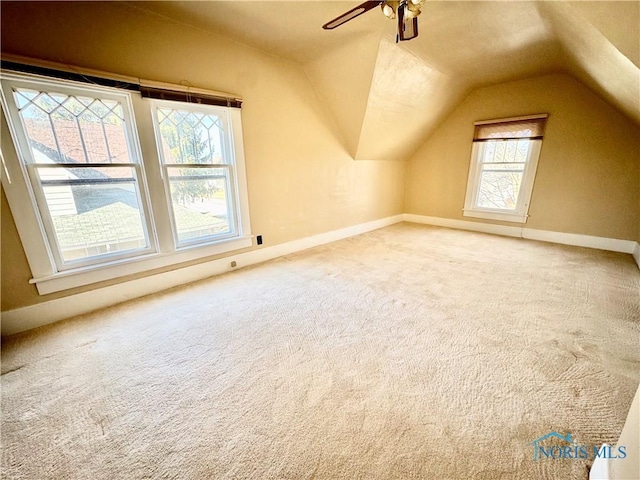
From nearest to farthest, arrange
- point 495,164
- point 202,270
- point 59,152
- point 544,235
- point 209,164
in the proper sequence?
1. point 59,152
2. point 209,164
3. point 202,270
4. point 544,235
5. point 495,164

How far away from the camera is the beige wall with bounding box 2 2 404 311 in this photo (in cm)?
185

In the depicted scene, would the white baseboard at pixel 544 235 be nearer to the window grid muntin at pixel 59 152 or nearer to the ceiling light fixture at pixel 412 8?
the ceiling light fixture at pixel 412 8

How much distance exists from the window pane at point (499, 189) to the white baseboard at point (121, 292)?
3624 millimetres

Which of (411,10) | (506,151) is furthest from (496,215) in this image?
(411,10)

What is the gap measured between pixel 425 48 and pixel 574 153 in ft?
9.47

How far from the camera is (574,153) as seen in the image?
12.2ft

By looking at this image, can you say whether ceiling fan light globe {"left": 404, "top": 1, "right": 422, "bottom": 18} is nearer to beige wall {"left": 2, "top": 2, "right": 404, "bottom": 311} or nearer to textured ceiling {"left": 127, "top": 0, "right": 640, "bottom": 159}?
textured ceiling {"left": 127, "top": 0, "right": 640, "bottom": 159}

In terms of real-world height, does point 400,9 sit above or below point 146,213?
above

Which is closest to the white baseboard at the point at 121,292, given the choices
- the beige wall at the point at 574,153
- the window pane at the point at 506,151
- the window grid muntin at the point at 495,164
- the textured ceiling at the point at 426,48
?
the textured ceiling at the point at 426,48

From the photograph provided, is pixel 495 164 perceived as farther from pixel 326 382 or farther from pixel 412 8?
pixel 326 382

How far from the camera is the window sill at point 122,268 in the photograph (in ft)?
6.70

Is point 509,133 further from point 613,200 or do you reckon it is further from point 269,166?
point 269,166

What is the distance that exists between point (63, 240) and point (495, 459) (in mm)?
3203

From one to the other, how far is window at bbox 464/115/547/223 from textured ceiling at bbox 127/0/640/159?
719 mm
